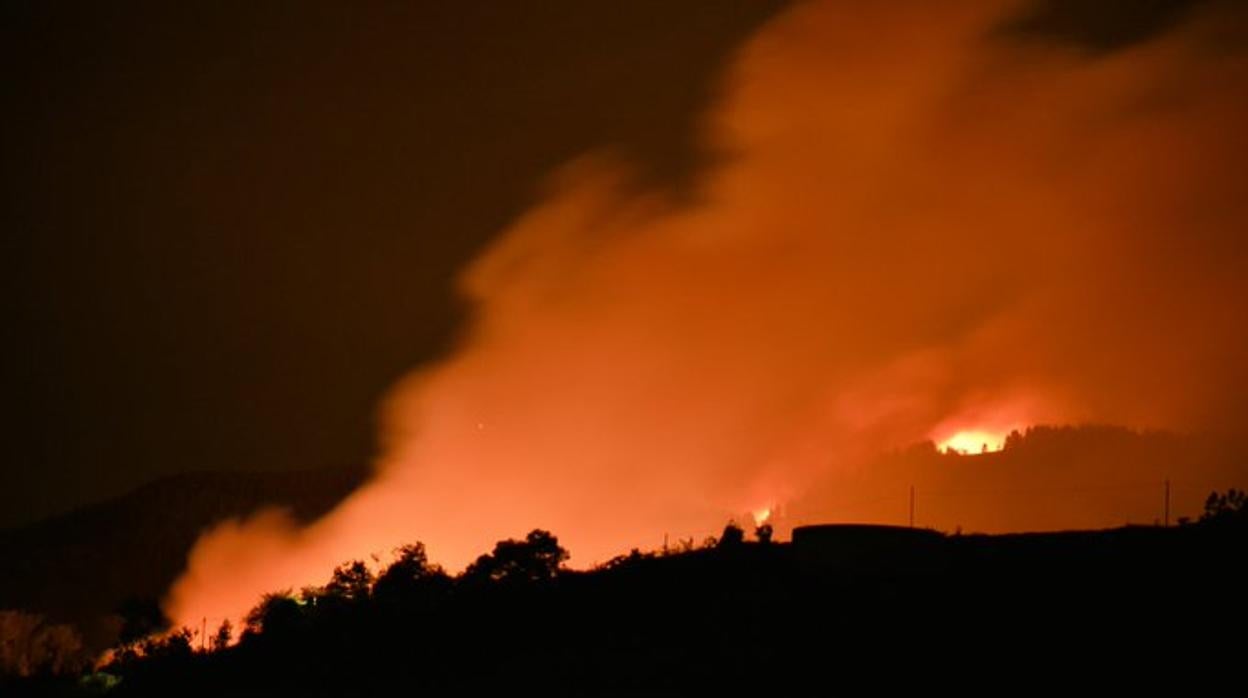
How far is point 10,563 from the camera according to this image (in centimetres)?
14875

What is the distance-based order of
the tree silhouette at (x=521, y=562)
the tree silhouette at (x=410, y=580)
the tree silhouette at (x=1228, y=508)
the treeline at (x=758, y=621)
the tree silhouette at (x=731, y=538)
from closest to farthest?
the treeline at (x=758, y=621) < the tree silhouette at (x=1228, y=508) < the tree silhouette at (x=731, y=538) < the tree silhouette at (x=410, y=580) < the tree silhouette at (x=521, y=562)

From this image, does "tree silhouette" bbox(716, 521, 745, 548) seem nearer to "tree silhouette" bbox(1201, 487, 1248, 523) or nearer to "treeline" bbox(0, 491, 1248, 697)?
"treeline" bbox(0, 491, 1248, 697)

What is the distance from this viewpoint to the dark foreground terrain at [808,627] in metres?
21.2

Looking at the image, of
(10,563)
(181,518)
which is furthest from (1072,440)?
(10,563)

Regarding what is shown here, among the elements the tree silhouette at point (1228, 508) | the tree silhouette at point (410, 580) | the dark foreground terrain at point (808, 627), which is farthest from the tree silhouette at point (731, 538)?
the tree silhouette at point (1228, 508)

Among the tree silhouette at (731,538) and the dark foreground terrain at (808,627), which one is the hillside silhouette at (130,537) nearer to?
the tree silhouette at (731,538)

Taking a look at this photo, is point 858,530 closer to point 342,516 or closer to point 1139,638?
point 1139,638

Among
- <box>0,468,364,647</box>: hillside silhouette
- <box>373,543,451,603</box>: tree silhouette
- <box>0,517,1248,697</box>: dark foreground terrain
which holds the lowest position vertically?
<box>0,517,1248,697</box>: dark foreground terrain

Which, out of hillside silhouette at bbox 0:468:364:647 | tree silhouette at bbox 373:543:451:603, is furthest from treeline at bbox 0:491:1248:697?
hillside silhouette at bbox 0:468:364:647

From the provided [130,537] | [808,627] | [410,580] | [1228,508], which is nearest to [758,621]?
[808,627]

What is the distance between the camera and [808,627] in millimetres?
25547

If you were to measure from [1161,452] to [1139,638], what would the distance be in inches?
3185

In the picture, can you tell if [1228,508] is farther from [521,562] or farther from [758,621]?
[521,562]

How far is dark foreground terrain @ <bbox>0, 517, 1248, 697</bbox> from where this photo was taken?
69.6 feet
